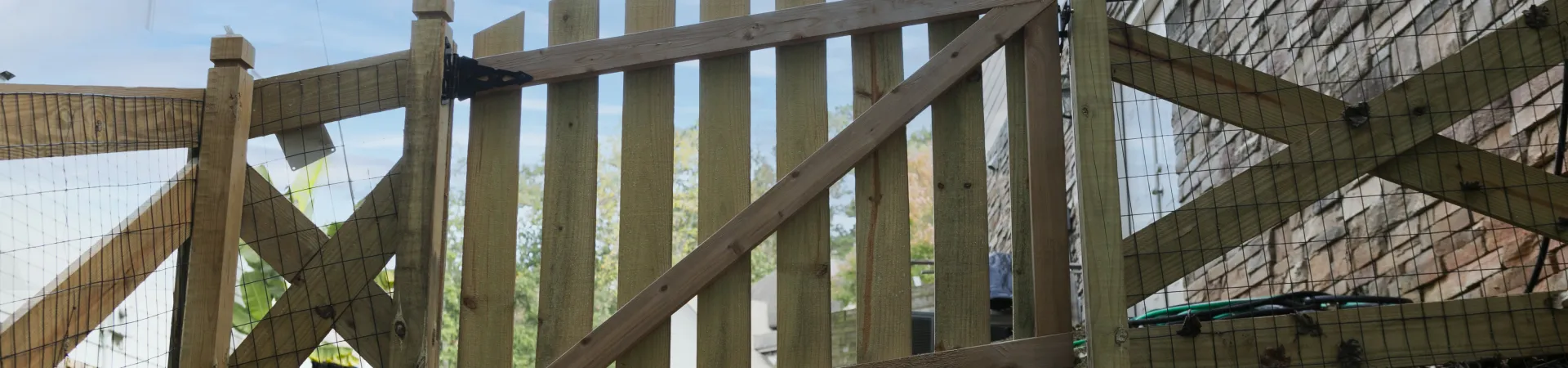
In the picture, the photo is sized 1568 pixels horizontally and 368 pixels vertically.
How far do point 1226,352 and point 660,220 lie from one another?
131 cm

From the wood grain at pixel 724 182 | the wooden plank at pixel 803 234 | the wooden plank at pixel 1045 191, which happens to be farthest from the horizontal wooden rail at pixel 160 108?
the wooden plank at pixel 1045 191

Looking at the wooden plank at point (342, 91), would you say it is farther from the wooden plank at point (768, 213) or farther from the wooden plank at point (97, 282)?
the wooden plank at point (768, 213)

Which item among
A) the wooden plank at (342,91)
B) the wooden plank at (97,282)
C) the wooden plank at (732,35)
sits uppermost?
the wooden plank at (732,35)

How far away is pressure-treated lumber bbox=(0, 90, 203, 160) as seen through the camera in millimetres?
2143

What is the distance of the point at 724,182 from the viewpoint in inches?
97.6

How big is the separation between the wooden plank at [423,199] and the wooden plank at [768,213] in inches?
13.6

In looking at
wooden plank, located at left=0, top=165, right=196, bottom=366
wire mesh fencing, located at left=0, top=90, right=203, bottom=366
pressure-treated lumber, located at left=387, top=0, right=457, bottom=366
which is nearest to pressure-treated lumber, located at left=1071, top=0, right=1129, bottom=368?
pressure-treated lumber, located at left=387, top=0, right=457, bottom=366

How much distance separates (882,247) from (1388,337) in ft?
3.64

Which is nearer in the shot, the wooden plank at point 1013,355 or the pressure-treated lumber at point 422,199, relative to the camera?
the wooden plank at point 1013,355

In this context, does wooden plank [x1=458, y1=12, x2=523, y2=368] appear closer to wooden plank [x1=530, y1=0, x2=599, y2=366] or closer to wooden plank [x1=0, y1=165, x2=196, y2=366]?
wooden plank [x1=530, y1=0, x2=599, y2=366]

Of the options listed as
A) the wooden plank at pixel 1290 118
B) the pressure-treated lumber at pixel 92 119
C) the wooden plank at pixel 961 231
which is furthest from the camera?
the wooden plank at pixel 961 231

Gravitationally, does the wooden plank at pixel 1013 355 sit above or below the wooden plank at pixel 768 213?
below

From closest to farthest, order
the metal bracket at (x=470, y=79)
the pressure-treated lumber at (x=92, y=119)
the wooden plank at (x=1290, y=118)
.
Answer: the pressure-treated lumber at (x=92, y=119) → the wooden plank at (x=1290, y=118) → the metal bracket at (x=470, y=79)

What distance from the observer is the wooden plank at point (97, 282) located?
7.11 feet
